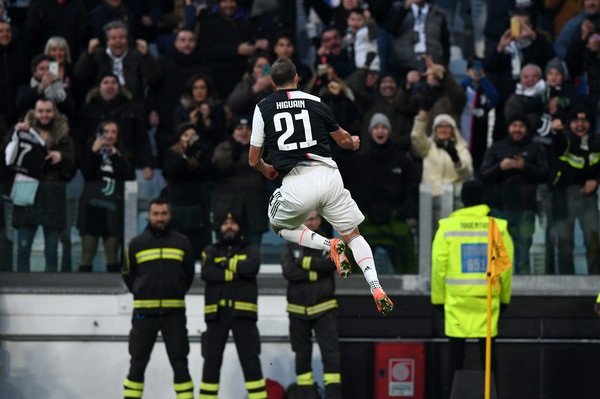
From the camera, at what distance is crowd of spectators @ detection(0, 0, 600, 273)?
17.8 metres

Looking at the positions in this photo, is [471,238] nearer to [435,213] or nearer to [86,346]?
[435,213]

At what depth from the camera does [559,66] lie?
64.6 feet

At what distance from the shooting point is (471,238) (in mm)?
16312

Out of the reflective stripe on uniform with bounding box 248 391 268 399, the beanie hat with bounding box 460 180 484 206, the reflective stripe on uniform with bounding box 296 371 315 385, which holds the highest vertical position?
the beanie hat with bounding box 460 180 484 206

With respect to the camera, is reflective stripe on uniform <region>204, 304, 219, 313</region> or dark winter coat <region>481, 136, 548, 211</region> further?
dark winter coat <region>481, 136, 548, 211</region>

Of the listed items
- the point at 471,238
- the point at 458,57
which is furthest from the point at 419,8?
the point at 471,238

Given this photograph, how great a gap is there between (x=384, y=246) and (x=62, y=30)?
5284 mm

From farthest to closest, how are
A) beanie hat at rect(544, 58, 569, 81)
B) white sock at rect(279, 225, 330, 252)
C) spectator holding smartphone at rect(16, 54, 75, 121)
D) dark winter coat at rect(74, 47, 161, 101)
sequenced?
beanie hat at rect(544, 58, 569, 81) < dark winter coat at rect(74, 47, 161, 101) < spectator holding smartphone at rect(16, 54, 75, 121) < white sock at rect(279, 225, 330, 252)

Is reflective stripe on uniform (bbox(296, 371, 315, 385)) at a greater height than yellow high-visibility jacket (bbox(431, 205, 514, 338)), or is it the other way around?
yellow high-visibility jacket (bbox(431, 205, 514, 338))

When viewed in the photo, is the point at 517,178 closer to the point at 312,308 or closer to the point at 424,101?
the point at 424,101

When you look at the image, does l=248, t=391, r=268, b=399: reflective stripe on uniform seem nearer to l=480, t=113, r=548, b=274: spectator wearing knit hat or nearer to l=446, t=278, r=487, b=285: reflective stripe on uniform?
l=446, t=278, r=487, b=285: reflective stripe on uniform

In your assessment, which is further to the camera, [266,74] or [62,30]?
[62,30]

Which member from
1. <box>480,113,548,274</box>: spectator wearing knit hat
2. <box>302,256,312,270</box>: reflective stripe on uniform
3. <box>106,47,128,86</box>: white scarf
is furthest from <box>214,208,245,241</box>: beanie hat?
<box>106,47,128,86</box>: white scarf

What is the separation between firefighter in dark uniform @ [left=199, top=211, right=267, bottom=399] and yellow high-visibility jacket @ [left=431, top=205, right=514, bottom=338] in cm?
198
